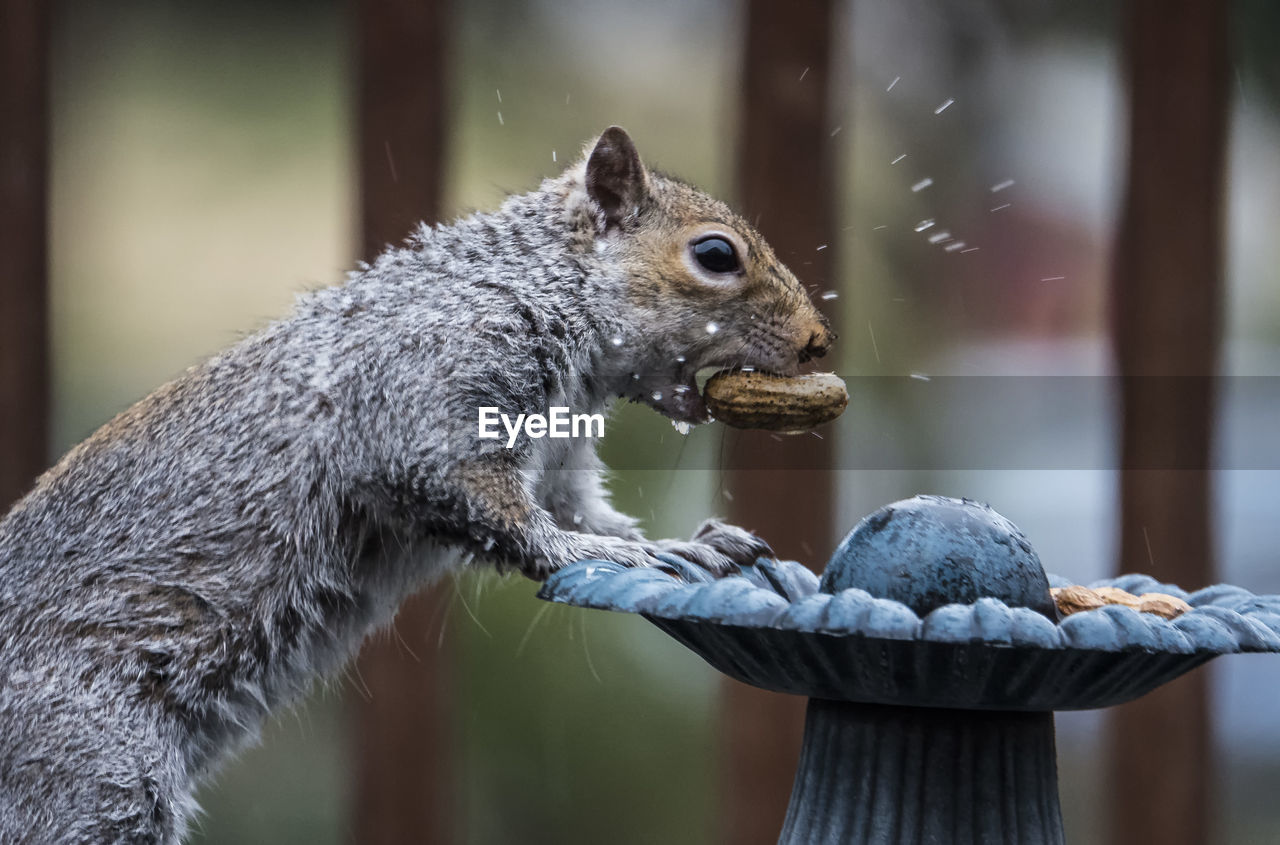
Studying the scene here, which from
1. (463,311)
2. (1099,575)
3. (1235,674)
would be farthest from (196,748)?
(1235,674)

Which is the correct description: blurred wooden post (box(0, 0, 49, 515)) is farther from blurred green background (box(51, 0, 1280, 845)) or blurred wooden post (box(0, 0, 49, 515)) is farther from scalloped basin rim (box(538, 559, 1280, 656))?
scalloped basin rim (box(538, 559, 1280, 656))

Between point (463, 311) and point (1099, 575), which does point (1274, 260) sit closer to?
→ point (1099, 575)

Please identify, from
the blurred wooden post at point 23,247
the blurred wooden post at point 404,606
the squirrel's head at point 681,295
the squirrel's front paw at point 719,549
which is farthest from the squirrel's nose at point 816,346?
the blurred wooden post at point 23,247

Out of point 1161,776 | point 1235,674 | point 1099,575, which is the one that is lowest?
point 1161,776

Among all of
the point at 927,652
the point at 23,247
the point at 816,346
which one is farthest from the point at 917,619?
the point at 23,247

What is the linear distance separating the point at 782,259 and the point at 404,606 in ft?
2.15

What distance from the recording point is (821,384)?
1.06 m

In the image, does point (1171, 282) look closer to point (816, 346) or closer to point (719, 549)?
point (816, 346)

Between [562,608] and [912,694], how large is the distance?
3.25 ft

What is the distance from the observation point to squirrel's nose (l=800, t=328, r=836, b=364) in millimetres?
1146

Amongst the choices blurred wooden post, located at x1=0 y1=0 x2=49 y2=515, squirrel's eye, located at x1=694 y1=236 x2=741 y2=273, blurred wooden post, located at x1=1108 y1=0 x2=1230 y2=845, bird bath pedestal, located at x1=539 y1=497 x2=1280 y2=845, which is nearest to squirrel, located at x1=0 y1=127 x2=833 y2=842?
squirrel's eye, located at x1=694 y1=236 x2=741 y2=273

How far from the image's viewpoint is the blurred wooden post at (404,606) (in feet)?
5.24

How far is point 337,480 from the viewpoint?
3.54 ft

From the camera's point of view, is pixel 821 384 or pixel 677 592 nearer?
pixel 677 592
